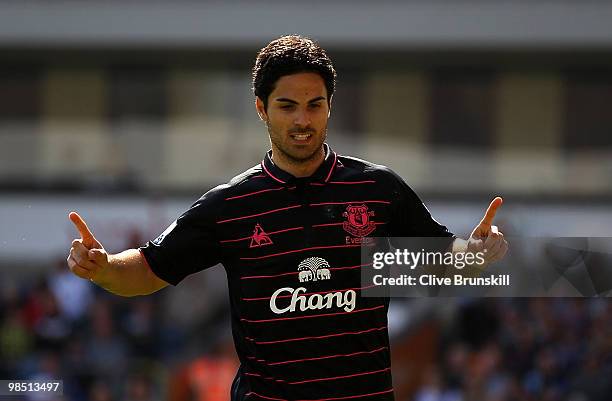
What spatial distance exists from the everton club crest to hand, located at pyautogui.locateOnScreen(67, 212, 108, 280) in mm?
805

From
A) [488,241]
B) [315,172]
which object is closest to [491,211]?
[488,241]

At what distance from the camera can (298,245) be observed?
3953 mm

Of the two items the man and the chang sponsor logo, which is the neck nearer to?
the man

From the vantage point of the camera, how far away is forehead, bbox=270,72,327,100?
12.9 feet

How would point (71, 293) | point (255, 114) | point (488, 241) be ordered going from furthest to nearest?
point (255, 114), point (71, 293), point (488, 241)

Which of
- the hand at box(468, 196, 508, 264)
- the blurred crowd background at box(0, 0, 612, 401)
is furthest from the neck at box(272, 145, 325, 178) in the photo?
the blurred crowd background at box(0, 0, 612, 401)

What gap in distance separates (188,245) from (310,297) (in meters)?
0.47

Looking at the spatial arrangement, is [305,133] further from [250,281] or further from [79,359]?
[79,359]

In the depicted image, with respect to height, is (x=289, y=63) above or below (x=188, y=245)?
above

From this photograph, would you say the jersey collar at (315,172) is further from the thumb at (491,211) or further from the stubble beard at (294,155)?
the thumb at (491,211)

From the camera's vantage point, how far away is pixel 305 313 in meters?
3.92

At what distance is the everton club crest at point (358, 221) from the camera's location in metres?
3.96

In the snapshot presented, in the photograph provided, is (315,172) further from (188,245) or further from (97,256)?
(97,256)

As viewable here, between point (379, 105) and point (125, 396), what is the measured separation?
7007 mm
